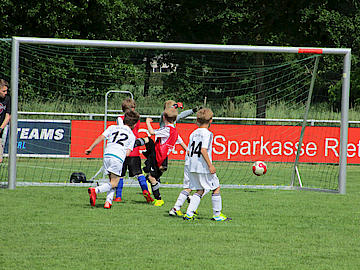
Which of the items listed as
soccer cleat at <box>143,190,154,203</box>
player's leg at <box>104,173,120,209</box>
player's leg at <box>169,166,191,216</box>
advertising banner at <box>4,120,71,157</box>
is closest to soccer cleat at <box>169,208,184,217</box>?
player's leg at <box>169,166,191,216</box>

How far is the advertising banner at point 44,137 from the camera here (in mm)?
18172

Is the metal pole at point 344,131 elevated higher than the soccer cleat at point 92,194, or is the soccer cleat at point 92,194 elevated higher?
the metal pole at point 344,131

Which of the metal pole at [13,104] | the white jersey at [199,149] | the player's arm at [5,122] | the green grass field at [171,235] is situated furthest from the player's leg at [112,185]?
the player's arm at [5,122]

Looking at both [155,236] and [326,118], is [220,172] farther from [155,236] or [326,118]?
[155,236]

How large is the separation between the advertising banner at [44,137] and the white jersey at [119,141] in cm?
910

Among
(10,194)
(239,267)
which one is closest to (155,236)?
(239,267)

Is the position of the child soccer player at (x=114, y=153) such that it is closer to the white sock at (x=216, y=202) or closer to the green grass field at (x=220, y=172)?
the white sock at (x=216, y=202)

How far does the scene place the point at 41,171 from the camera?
16.5 metres

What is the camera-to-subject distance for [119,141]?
9.38 m

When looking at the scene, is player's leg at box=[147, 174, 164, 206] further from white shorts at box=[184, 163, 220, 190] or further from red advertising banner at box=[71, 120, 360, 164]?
red advertising banner at box=[71, 120, 360, 164]

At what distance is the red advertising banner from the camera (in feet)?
60.7

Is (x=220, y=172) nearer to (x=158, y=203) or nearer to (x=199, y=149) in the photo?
(x=158, y=203)

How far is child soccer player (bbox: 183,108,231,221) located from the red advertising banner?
32.4 ft

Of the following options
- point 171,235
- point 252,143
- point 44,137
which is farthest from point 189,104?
point 171,235
